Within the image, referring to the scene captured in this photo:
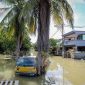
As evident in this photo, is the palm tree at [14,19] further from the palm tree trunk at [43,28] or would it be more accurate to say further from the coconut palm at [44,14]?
the palm tree trunk at [43,28]

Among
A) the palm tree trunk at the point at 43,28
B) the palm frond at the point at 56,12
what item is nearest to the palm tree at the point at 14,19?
the palm frond at the point at 56,12

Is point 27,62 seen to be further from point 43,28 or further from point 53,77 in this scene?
point 43,28

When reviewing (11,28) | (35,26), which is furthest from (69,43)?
(35,26)

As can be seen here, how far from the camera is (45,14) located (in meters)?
20.6

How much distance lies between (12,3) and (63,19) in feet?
33.1

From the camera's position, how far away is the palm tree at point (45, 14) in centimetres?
2056

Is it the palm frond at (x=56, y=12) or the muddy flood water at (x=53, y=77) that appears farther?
the palm frond at (x=56, y=12)

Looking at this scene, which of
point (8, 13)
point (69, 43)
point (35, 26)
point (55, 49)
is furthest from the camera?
point (55, 49)

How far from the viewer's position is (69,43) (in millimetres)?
56812

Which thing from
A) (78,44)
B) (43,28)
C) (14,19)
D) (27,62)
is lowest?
(27,62)

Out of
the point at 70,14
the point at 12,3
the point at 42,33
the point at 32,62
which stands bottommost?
the point at 32,62

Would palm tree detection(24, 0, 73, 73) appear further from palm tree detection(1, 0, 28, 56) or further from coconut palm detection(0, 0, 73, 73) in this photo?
palm tree detection(1, 0, 28, 56)

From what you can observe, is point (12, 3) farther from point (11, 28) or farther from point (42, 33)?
point (42, 33)

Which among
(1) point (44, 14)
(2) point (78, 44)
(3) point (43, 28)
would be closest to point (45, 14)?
(1) point (44, 14)
